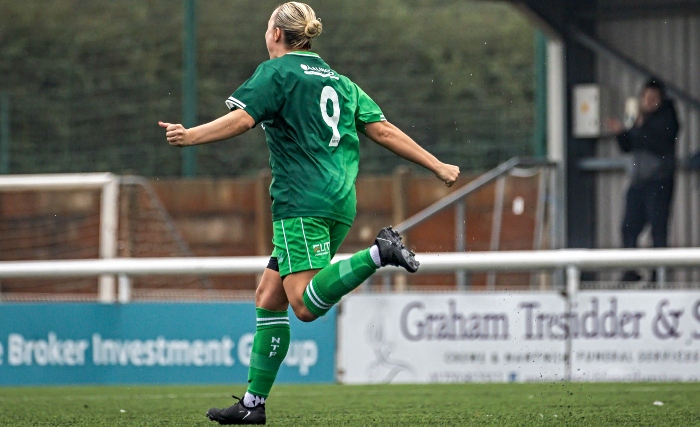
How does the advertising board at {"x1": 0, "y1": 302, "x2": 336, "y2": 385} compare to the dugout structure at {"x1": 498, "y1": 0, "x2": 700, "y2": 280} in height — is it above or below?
below

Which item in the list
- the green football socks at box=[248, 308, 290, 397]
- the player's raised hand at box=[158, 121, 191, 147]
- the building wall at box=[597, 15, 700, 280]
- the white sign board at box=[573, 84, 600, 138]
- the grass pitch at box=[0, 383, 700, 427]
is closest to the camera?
the player's raised hand at box=[158, 121, 191, 147]

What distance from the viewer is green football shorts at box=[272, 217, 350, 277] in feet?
17.5

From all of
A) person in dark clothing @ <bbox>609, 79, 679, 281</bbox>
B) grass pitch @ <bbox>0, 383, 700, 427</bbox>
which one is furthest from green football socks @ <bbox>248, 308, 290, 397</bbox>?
person in dark clothing @ <bbox>609, 79, 679, 281</bbox>

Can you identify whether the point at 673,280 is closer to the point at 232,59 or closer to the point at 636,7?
the point at 636,7

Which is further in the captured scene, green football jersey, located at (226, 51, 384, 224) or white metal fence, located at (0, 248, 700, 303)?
white metal fence, located at (0, 248, 700, 303)

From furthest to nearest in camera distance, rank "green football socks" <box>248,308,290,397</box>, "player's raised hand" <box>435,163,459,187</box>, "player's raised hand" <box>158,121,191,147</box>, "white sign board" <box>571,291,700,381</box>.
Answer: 1. "white sign board" <box>571,291,700,381</box>
2. "player's raised hand" <box>435,163,459,187</box>
3. "green football socks" <box>248,308,290,397</box>
4. "player's raised hand" <box>158,121,191,147</box>

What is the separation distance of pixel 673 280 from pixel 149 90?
6.04 metres

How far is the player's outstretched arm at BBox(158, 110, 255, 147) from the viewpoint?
5.00 m

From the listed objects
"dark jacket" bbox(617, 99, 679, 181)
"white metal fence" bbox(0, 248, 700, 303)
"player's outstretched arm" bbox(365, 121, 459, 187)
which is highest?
"dark jacket" bbox(617, 99, 679, 181)

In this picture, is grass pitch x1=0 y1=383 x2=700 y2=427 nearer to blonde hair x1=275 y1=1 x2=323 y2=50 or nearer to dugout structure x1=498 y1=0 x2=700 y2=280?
blonde hair x1=275 y1=1 x2=323 y2=50

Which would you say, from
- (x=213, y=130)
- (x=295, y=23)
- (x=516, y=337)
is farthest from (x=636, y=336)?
(x=213, y=130)

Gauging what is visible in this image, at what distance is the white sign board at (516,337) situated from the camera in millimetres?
8727

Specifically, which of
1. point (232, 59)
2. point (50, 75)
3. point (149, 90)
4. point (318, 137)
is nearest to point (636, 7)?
point (232, 59)

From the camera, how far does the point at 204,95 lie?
13.5 meters
